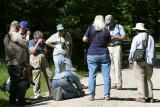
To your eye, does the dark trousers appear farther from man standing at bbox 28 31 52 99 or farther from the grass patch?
man standing at bbox 28 31 52 99

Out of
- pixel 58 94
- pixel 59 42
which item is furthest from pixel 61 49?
pixel 58 94

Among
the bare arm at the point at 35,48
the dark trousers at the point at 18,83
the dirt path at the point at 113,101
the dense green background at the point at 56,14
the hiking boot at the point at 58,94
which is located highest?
the dense green background at the point at 56,14

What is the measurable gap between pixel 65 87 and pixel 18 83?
134 centimetres

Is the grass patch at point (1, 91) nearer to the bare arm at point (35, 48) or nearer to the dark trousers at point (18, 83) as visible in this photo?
the dark trousers at point (18, 83)

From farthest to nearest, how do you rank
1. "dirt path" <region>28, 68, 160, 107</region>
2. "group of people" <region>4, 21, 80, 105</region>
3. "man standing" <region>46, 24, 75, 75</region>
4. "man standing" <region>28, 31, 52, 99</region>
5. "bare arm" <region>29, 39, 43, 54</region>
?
"man standing" <region>46, 24, 75, 75</region> < "man standing" <region>28, 31, 52, 99</region> < "bare arm" <region>29, 39, 43, 54</region> < "group of people" <region>4, 21, 80, 105</region> < "dirt path" <region>28, 68, 160, 107</region>

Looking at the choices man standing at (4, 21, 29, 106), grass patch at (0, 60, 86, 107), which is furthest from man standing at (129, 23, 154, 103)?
grass patch at (0, 60, 86, 107)

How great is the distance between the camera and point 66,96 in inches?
501

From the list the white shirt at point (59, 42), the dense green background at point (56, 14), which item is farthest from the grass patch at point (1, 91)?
the dense green background at point (56, 14)

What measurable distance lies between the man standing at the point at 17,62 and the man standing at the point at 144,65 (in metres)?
2.68

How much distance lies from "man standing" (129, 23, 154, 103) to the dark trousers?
2695 millimetres

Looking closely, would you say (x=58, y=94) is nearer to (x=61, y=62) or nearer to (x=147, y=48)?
(x=61, y=62)

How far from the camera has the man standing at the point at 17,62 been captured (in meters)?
11.9

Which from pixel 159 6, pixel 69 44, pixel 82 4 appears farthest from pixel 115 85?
pixel 159 6

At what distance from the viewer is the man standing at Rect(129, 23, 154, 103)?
40.0 feet
